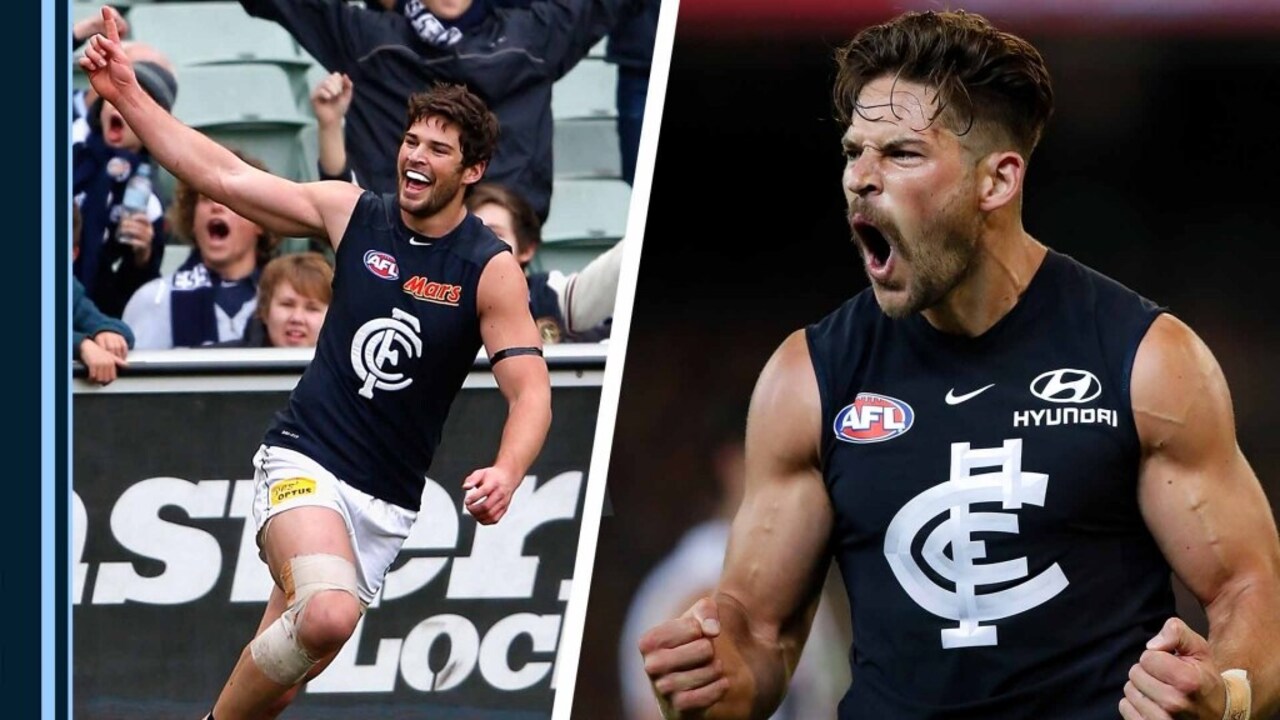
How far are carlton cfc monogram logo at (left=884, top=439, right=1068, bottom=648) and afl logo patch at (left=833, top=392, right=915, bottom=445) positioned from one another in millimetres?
123

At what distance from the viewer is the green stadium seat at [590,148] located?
521 cm

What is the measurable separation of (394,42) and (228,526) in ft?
4.75

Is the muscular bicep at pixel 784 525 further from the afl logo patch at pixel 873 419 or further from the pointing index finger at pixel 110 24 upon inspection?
the pointing index finger at pixel 110 24

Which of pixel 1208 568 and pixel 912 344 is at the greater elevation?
pixel 912 344

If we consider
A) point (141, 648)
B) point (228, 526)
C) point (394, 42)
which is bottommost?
point (141, 648)

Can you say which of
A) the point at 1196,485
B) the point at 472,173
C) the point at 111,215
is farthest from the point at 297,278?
the point at 1196,485

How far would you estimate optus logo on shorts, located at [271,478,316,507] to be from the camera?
461cm

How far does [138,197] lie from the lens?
5184 mm

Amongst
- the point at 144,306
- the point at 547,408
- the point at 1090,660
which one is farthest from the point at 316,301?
the point at 1090,660

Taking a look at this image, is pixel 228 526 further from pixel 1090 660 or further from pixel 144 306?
pixel 1090 660

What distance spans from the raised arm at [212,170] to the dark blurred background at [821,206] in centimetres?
95

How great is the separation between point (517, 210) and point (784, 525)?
2202 mm

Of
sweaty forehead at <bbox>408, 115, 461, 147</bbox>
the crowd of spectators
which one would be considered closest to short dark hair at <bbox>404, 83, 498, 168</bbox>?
sweaty forehead at <bbox>408, 115, 461, 147</bbox>

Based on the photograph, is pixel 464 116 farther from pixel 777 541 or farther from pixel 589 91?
pixel 777 541
